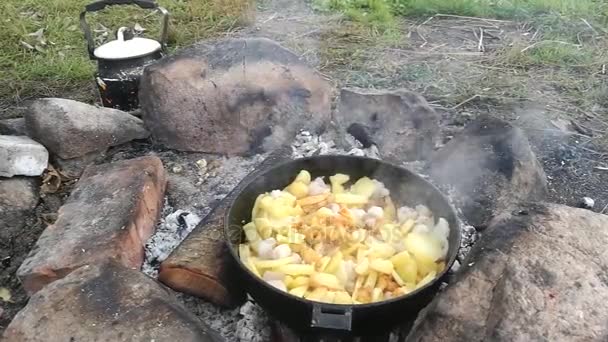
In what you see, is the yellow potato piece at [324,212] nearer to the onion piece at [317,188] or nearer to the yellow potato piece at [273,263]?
the onion piece at [317,188]

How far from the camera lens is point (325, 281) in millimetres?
2445

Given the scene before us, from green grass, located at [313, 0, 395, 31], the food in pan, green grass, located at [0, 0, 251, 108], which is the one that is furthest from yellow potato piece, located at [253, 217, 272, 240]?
green grass, located at [313, 0, 395, 31]

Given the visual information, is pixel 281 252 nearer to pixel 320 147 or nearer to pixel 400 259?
pixel 400 259

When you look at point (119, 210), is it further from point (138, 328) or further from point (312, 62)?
point (312, 62)

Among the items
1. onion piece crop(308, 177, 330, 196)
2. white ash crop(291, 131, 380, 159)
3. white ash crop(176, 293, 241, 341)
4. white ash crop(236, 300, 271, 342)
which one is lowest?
white ash crop(176, 293, 241, 341)

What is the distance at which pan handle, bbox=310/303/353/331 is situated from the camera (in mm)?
2146

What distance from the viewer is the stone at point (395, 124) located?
12.5ft

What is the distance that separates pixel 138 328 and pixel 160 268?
534 millimetres

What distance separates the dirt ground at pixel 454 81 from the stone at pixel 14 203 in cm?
6

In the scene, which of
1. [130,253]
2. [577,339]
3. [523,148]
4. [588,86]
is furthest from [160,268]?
[588,86]

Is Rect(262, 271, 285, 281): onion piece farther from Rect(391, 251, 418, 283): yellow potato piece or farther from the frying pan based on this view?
Rect(391, 251, 418, 283): yellow potato piece

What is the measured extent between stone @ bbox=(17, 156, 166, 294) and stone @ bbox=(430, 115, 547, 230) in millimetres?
1723

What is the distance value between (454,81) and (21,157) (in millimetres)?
3392

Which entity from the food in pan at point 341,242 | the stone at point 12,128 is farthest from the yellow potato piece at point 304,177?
the stone at point 12,128
